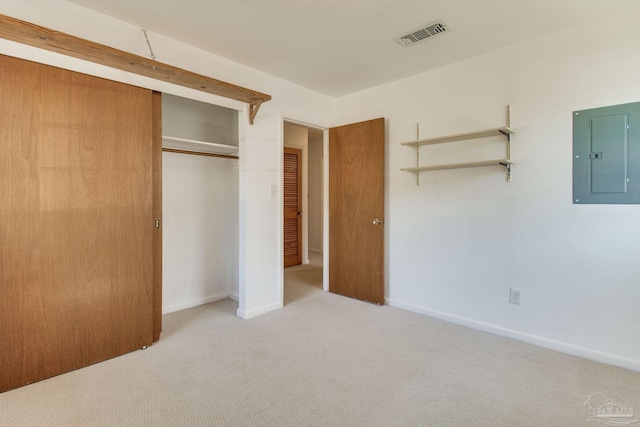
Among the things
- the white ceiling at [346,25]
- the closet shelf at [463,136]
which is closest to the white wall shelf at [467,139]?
the closet shelf at [463,136]

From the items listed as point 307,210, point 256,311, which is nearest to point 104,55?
point 256,311

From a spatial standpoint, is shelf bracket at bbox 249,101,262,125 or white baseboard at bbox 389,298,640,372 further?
shelf bracket at bbox 249,101,262,125

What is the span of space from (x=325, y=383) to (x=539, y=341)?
1.79 m

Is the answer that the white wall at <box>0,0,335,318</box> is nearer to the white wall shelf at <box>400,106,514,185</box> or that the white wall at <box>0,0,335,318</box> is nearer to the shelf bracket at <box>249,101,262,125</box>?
the shelf bracket at <box>249,101,262,125</box>

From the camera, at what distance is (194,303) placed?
3.41 meters

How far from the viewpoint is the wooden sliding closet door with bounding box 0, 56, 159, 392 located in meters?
1.88

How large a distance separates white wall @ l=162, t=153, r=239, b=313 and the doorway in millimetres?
732

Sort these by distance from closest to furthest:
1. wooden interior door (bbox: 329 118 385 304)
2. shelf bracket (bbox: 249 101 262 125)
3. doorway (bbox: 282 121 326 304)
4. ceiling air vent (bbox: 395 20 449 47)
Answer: ceiling air vent (bbox: 395 20 449 47), shelf bracket (bbox: 249 101 262 125), wooden interior door (bbox: 329 118 385 304), doorway (bbox: 282 121 326 304)

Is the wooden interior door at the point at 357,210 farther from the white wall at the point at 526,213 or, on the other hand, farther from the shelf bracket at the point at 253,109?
the shelf bracket at the point at 253,109

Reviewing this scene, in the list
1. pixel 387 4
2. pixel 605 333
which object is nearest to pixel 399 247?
pixel 605 333

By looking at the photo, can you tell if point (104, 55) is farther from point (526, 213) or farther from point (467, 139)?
point (526, 213)

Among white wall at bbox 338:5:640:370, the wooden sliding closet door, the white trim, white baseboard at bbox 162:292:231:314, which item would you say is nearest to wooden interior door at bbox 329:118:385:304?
white wall at bbox 338:5:640:370

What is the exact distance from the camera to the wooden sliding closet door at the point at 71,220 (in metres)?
1.88

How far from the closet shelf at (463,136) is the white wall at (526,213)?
84mm
